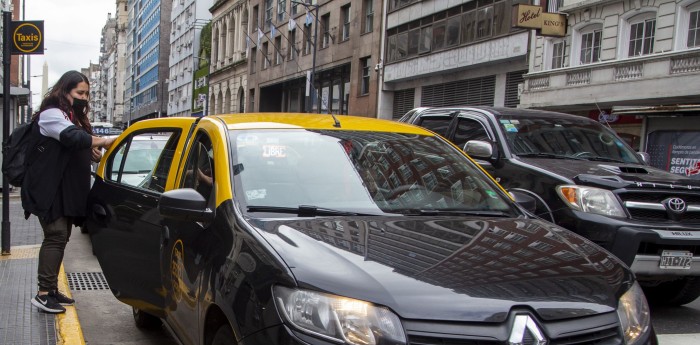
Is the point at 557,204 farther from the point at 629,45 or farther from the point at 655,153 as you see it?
the point at 629,45

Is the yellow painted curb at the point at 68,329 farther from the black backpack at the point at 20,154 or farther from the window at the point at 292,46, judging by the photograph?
the window at the point at 292,46

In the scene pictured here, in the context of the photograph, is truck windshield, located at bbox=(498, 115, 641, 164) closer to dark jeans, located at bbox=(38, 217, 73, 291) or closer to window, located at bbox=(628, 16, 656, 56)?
dark jeans, located at bbox=(38, 217, 73, 291)

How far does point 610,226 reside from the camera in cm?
508

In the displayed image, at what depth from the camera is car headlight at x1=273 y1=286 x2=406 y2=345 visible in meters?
2.22

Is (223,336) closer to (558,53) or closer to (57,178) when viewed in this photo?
(57,178)

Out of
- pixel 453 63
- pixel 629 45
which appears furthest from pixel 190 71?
pixel 629 45

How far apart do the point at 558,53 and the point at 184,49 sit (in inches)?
2450

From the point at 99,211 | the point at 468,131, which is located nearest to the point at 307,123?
the point at 99,211

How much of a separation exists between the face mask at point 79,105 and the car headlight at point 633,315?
14.0ft

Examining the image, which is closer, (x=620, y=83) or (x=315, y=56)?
(x=620, y=83)

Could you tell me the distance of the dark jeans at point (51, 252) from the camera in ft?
15.9

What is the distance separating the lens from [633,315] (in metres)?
2.61

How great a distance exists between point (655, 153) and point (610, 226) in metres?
15.0

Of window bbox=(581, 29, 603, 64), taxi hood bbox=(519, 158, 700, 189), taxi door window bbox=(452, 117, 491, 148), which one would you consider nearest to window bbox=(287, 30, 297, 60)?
window bbox=(581, 29, 603, 64)
